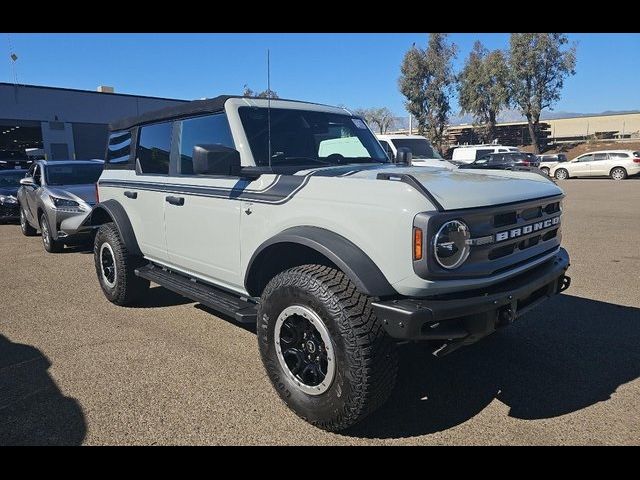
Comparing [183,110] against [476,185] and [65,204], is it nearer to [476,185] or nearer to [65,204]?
[476,185]

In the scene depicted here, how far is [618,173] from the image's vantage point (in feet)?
87.3

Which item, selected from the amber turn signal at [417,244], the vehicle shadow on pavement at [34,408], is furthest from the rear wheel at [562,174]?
the vehicle shadow on pavement at [34,408]

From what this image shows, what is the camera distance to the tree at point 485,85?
154ft

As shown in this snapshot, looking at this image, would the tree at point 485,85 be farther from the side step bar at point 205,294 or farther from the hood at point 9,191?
the side step bar at point 205,294

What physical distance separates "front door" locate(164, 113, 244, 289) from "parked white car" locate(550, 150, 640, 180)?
92.8 feet

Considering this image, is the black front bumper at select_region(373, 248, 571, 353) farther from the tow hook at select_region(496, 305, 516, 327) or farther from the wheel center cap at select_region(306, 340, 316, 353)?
the wheel center cap at select_region(306, 340, 316, 353)

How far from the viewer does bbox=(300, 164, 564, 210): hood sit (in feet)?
8.69

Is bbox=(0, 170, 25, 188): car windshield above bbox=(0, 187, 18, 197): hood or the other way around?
above

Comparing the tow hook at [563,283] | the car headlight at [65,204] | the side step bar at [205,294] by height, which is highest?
the car headlight at [65,204]

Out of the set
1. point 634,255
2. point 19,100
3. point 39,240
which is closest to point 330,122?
point 634,255

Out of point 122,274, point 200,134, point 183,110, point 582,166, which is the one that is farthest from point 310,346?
point 582,166

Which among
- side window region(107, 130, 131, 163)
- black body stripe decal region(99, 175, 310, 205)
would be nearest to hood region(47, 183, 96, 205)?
side window region(107, 130, 131, 163)

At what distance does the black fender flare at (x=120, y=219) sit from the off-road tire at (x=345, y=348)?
2622mm
